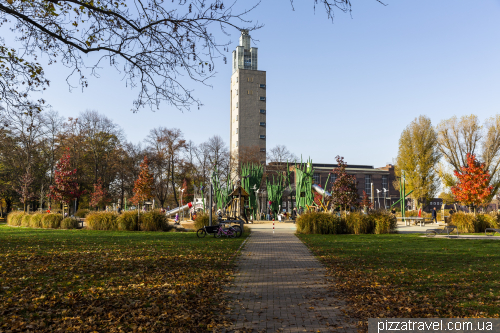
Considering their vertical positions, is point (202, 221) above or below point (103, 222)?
above

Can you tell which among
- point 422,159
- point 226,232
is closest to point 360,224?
point 226,232

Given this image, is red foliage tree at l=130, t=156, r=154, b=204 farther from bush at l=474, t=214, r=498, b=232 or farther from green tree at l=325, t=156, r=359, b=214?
bush at l=474, t=214, r=498, b=232

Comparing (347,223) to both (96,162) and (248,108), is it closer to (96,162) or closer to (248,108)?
(96,162)

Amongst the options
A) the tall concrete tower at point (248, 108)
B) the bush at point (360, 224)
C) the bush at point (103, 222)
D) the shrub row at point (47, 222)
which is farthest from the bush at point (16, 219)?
the tall concrete tower at point (248, 108)

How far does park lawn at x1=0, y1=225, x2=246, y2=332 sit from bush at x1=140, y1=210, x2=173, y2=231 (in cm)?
1299

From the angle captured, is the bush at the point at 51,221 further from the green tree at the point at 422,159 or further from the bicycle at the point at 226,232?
the green tree at the point at 422,159

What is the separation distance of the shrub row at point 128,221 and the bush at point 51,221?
125 inches

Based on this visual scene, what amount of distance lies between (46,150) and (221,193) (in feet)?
76.1

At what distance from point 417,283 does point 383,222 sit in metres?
16.1

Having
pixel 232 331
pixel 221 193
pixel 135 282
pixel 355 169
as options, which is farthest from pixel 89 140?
pixel 355 169

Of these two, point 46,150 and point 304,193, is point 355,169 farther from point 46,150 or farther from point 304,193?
point 46,150

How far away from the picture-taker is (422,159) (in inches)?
2079

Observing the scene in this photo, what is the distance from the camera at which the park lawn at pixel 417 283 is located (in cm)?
556

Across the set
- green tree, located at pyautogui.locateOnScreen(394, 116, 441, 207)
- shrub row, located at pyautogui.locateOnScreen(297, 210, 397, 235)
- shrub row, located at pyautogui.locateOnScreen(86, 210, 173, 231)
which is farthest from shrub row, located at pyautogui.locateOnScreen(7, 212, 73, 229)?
green tree, located at pyautogui.locateOnScreen(394, 116, 441, 207)
